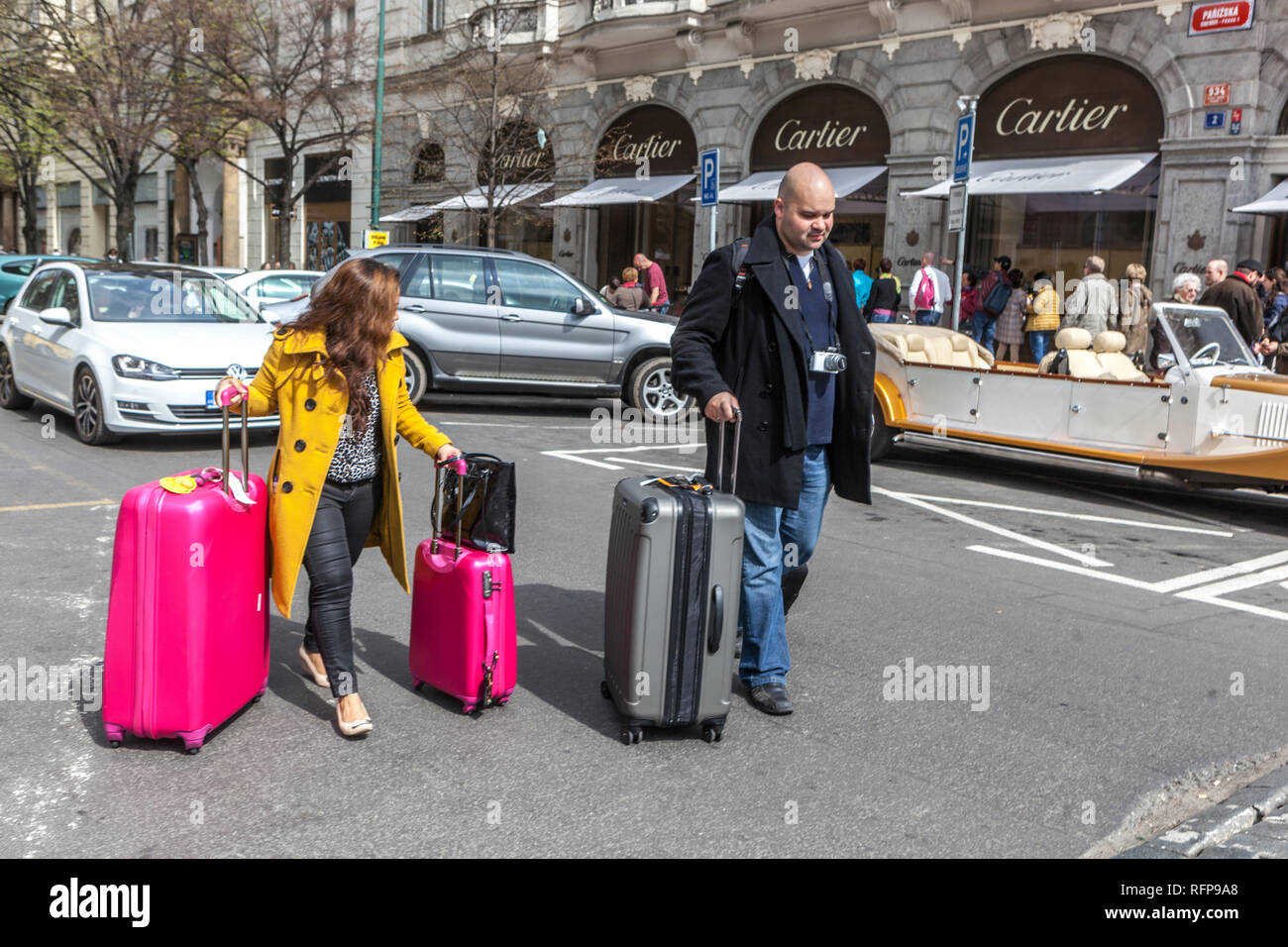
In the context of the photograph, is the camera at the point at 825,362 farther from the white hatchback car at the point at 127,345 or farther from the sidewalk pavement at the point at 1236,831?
the white hatchback car at the point at 127,345

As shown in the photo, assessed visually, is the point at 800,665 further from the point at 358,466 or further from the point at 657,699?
the point at 358,466

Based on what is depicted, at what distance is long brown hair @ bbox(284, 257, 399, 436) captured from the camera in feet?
13.0

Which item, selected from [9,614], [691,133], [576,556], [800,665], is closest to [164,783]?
[9,614]

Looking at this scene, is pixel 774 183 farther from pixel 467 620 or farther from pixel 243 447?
pixel 243 447

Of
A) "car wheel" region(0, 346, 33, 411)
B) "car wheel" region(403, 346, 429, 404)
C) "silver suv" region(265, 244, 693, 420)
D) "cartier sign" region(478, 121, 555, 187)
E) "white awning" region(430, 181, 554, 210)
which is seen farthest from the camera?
"cartier sign" region(478, 121, 555, 187)

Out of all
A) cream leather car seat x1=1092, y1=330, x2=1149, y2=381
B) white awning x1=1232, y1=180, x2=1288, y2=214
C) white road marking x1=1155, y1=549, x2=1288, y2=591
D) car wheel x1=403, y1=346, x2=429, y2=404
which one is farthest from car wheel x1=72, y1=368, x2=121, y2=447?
white awning x1=1232, y1=180, x2=1288, y2=214

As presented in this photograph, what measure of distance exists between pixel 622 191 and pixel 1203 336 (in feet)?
57.1

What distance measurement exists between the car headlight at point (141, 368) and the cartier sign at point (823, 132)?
48.8 ft

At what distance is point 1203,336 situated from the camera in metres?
9.20

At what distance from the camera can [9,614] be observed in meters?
5.23

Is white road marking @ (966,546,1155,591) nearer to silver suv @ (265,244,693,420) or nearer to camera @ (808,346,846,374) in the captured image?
camera @ (808,346,846,374)

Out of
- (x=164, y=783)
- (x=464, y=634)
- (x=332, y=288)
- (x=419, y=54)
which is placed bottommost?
(x=164, y=783)

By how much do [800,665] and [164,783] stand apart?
2484mm

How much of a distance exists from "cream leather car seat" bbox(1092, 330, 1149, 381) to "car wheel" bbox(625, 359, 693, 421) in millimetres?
4700
